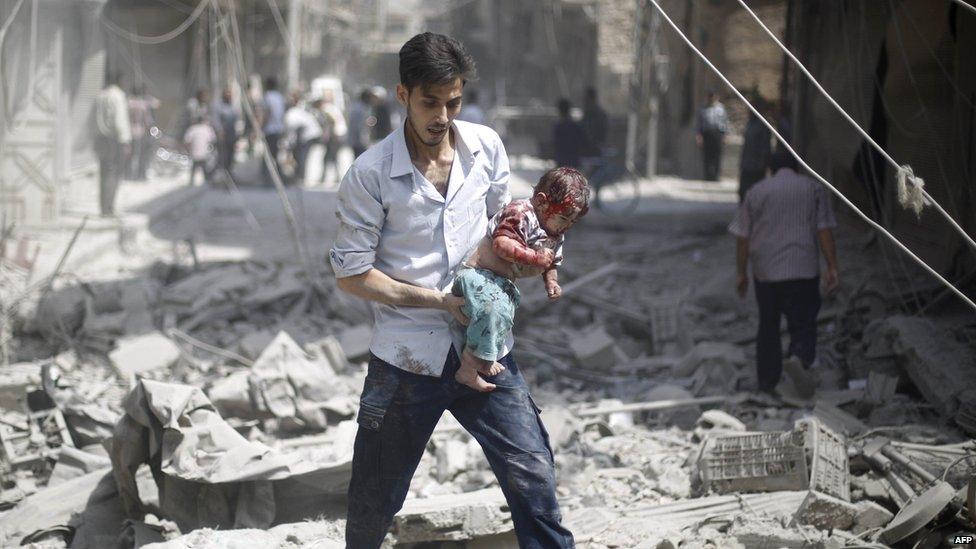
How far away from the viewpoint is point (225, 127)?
16.5 meters

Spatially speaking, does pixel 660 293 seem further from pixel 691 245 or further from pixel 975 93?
pixel 975 93

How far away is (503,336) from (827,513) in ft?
5.87

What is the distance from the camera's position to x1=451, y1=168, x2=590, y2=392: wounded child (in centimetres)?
276

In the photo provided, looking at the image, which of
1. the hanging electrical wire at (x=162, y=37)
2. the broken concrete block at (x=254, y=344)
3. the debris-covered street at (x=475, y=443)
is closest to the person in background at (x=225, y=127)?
the hanging electrical wire at (x=162, y=37)

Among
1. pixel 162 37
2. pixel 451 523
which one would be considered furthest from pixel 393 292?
pixel 162 37

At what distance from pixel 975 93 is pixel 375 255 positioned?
5499 millimetres

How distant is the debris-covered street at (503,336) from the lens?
2.87m

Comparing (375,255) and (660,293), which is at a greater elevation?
(375,255)

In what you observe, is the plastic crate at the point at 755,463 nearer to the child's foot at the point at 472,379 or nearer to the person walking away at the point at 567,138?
the child's foot at the point at 472,379

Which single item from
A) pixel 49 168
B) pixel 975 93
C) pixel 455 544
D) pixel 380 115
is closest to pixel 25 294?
pixel 455 544

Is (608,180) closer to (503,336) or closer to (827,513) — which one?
(827,513)

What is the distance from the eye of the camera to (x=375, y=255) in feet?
9.45

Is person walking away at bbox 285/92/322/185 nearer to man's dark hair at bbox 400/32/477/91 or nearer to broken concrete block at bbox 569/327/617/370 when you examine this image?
broken concrete block at bbox 569/327/617/370

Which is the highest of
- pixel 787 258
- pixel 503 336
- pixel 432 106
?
pixel 432 106
